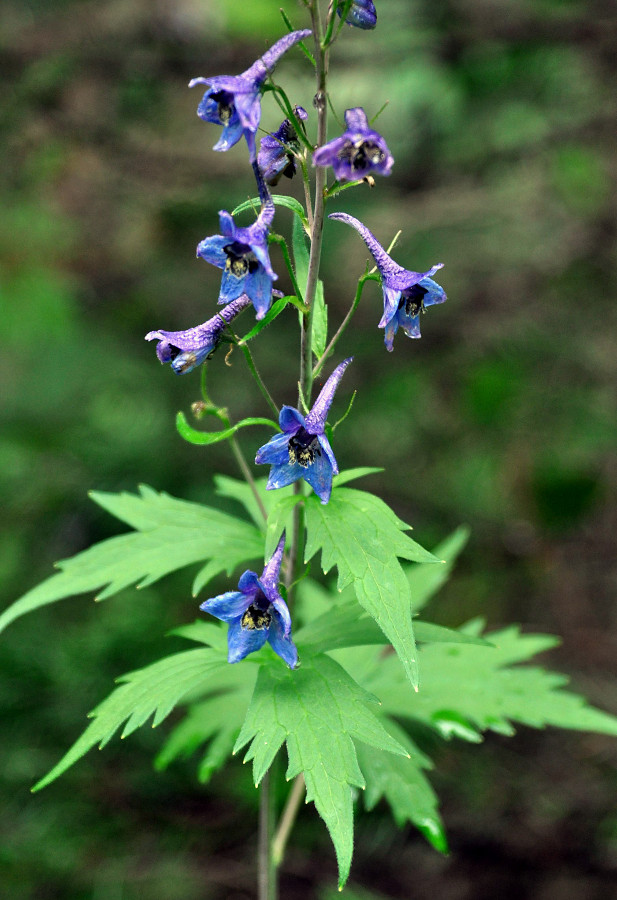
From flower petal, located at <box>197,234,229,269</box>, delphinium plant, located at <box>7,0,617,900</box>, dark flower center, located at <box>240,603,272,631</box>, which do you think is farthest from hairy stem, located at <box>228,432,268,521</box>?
flower petal, located at <box>197,234,229,269</box>

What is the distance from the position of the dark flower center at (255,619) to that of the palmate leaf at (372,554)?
213 millimetres

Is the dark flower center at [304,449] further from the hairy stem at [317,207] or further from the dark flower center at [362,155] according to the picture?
the dark flower center at [362,155]

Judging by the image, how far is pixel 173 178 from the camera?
462cm

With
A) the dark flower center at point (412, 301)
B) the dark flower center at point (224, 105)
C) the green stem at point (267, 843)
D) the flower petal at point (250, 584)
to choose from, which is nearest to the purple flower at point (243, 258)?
the dark flower center at point (224, 105)

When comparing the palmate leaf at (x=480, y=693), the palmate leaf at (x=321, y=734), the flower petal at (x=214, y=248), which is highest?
the flower petal at (x=214, y=248)

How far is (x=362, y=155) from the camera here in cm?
161

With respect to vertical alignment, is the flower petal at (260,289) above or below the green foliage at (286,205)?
below

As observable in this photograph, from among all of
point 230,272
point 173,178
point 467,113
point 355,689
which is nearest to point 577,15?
point 467,113

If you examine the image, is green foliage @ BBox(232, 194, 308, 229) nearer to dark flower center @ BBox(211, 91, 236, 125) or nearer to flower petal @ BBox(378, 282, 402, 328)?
dark flower center @ BBox(211, 91, 236, 125)

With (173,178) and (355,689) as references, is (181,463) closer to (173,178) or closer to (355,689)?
(173,178)

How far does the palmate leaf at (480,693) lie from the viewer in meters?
2.48

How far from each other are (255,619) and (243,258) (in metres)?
0.88

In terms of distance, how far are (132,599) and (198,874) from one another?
127 centimetres

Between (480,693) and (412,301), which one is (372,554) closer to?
(412,301)
